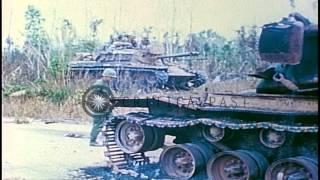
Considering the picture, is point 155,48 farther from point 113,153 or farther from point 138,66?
point 113,153

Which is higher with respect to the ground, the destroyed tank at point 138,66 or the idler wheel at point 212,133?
the destroyed tank at point 138,66

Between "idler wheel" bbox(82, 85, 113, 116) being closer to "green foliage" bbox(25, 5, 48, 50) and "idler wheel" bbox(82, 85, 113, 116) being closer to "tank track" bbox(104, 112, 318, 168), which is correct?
"tank track" bbox(104, 112, 318, 168)

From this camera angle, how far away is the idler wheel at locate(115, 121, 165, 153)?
2004 millimetres

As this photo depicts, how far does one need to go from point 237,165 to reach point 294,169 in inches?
6.6

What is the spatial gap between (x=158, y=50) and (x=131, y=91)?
0.52ft

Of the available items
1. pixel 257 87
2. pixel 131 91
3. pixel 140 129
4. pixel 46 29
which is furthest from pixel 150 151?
pixel 46 29

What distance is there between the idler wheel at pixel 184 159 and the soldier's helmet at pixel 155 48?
300 mm

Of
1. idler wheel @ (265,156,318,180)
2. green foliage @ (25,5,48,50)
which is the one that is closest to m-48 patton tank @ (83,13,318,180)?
idler wheel @ (265,156,318,180)

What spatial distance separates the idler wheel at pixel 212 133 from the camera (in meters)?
1.92

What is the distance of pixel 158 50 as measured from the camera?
203cm

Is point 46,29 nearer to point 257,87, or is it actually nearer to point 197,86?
point 197,86

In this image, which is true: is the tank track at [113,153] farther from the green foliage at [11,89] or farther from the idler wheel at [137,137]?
the green foliage at [11,89]

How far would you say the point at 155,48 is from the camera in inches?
79.7

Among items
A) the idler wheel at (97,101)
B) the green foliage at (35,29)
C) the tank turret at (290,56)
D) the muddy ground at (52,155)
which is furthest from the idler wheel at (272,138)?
the green foliage at (35,29)
